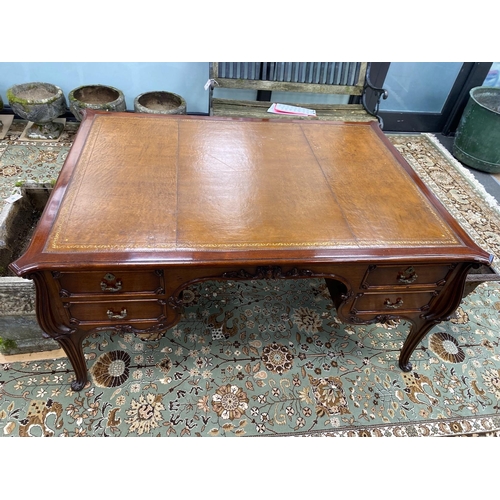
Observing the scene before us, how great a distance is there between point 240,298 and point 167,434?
81cm

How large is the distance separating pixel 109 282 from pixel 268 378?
899 millimetres

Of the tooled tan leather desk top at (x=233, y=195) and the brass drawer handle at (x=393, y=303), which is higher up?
the tooled tan leather desk top at (x=233, y=195)

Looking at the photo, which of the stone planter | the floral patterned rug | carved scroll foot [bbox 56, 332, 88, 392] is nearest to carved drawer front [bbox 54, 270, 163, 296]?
carved scroll foot [bbox 56, 332, 88, 392]

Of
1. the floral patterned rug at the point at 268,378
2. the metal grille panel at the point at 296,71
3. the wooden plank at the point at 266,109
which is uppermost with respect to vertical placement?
the metal grille panel at the point at 296,71

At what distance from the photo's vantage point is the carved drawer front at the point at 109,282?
1264 millimetres

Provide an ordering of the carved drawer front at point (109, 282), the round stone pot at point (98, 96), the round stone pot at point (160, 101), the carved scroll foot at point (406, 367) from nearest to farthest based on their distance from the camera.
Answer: the carved drawer front at point (109, 282) → the carved scroll foot at point (406, 367) → the round stone pot at point (98, 96) → the round stone pot at point (160, 101)

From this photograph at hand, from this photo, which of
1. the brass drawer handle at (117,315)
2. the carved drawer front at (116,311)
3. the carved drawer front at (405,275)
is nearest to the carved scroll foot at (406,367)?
the carved drawer front at (405,275)

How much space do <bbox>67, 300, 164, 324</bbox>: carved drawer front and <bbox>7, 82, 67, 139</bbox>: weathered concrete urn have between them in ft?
7.04

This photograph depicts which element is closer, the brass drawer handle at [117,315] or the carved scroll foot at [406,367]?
the brass drawer handle at [117,315]

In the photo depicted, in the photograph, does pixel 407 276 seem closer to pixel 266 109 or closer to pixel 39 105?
pixel 266 109

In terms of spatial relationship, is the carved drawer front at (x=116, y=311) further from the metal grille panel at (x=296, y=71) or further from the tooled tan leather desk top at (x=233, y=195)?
the metal grille panel at (x=296, y=71)

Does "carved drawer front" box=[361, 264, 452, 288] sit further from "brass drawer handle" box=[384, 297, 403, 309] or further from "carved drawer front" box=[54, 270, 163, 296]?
"carved drawer front" box=[54, 270, 163, 296]

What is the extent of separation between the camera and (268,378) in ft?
5.88

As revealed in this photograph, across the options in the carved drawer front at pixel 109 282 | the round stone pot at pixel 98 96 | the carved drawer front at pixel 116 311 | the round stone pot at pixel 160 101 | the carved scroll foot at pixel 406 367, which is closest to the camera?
the carved drawer front at pixel 109 282
